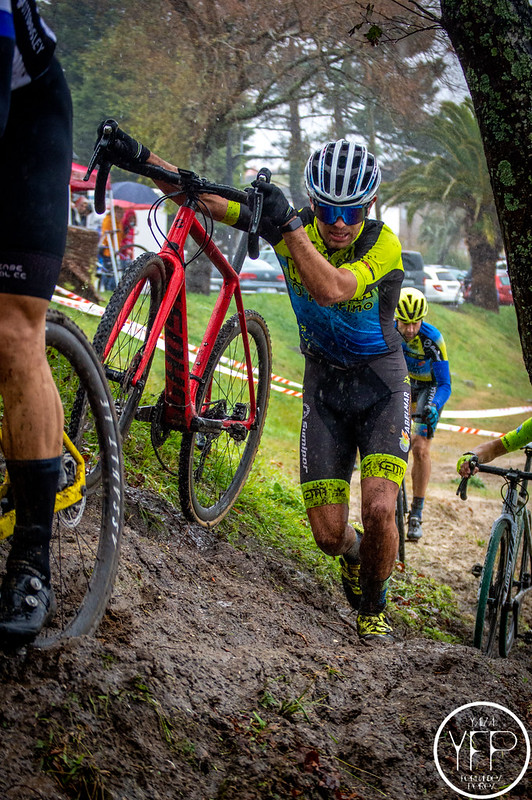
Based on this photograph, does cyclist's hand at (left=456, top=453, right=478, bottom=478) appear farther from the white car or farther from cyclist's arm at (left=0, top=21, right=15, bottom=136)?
the white car

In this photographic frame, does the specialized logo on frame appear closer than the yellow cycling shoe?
Yes

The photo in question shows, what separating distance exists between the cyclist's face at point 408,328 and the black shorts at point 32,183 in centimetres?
550

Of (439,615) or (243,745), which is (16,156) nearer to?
(243,745)

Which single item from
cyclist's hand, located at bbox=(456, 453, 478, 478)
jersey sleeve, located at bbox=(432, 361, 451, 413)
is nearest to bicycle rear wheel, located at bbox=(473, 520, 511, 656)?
cyclist's hand, located at bbox=(456, 453, 478, 478)

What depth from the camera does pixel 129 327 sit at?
3.55 meters

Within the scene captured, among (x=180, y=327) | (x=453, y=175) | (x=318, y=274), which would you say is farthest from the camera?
(x=453, y=175)

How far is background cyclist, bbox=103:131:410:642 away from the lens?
4.27 meters

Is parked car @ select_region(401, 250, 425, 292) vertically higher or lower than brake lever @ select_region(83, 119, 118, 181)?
higher

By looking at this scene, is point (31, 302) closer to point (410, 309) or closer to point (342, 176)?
point (342, 176)

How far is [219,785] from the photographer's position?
7.63 ft

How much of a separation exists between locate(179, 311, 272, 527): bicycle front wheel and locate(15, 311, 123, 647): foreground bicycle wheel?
139 centimetres

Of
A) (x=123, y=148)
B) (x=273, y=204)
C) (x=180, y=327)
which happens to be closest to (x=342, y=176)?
(x=273, y=204)

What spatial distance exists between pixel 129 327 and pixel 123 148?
30.0 inches

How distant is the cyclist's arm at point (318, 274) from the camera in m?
3.61
